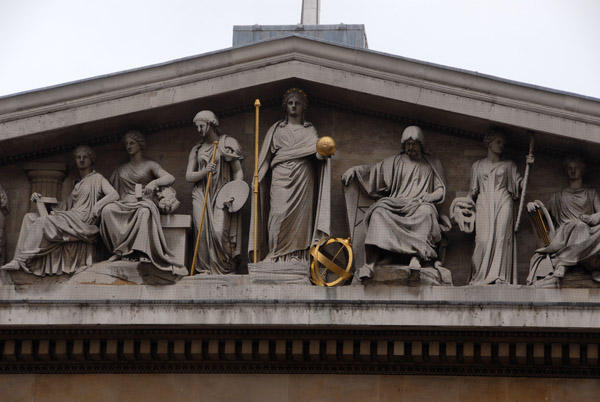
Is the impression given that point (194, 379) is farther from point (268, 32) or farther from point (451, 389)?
point (268, 32)

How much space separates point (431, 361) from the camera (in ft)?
77.1

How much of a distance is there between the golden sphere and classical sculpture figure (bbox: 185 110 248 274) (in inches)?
43.4

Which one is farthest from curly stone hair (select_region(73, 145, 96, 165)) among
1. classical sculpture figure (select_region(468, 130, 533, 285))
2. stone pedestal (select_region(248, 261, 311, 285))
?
classical sculpture figure (select_region(468, 130, 533, 285))

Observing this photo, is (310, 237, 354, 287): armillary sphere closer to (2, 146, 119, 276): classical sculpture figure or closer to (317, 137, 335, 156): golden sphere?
(317, 137, 335, 156): golden sphere

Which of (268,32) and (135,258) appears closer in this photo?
(135,258)

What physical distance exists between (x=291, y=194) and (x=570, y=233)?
3605mm

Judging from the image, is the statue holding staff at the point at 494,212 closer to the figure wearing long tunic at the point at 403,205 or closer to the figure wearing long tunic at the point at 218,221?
the figure wearing long tunic at the point at 403,205

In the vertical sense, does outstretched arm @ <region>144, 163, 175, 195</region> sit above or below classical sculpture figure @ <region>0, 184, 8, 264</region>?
above

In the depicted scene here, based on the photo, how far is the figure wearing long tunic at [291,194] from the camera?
78.4ft

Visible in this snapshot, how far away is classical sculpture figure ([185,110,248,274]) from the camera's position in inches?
941

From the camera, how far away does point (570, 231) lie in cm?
2361

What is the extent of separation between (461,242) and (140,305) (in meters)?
4.23

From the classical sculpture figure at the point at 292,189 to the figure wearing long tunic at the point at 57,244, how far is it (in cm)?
215

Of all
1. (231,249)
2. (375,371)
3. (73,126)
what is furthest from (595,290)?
(73,126)
